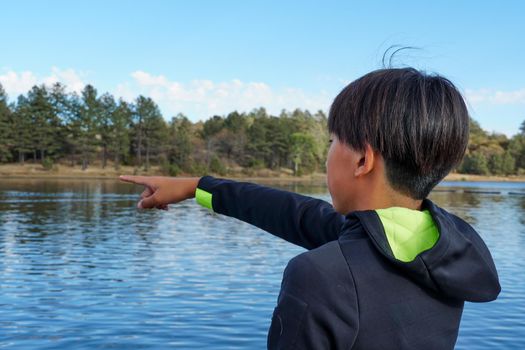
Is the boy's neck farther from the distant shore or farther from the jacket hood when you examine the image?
the distant shore

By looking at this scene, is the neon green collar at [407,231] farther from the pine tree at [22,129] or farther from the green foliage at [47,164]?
the green foliage at [47,164]

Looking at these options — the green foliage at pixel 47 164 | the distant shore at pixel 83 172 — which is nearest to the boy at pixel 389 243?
the distant shore at pixel 83 172

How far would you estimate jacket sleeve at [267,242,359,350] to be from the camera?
1219mm

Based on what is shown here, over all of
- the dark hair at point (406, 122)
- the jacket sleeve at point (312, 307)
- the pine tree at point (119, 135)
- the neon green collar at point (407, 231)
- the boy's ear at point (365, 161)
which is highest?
the pine tree at point (119, 135)

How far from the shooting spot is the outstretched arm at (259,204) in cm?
197

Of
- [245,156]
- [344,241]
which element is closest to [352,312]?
[344,241]

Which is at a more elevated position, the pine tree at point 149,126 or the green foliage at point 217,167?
the pine tree at point 149,126

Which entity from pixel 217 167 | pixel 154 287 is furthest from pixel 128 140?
pixel 154 287

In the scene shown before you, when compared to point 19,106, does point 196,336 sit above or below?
below

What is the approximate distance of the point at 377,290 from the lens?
50.9 inches

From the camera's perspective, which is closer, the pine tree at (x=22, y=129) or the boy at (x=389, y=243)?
the boy at (x=389, y=243)

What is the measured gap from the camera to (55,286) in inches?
521

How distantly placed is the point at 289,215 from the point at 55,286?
12.3 metres

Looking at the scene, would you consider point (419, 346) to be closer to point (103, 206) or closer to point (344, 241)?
point (344, 241)
